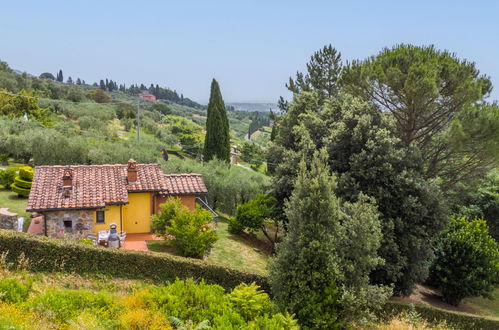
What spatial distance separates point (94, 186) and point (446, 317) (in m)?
17.5

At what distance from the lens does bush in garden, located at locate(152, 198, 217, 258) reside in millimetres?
15867

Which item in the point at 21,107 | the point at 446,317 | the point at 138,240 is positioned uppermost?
the point at 21,107

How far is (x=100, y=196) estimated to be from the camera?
17406 millimetres

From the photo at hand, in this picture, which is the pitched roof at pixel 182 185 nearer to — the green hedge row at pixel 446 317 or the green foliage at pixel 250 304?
the green foliage at pixel 250 304

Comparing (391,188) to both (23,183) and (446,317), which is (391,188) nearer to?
(446,317)

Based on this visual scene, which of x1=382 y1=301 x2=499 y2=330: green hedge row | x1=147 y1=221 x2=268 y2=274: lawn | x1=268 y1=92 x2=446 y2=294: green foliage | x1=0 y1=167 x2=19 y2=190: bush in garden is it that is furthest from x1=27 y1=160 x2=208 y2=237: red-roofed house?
x1=382 y1=301 x2=499 y2=330: green hedge row

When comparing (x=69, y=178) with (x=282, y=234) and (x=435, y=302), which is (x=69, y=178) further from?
(x=435, y=302)

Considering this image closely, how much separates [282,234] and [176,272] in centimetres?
461

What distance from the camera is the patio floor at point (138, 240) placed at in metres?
17.2

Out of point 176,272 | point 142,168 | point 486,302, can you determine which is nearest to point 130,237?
point 142,168

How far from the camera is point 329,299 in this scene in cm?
1056

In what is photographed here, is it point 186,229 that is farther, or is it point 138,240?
point 138,240

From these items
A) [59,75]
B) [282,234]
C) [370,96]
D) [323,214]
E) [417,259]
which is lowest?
[417,259]

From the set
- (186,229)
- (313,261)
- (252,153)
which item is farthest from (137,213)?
(252,153)
